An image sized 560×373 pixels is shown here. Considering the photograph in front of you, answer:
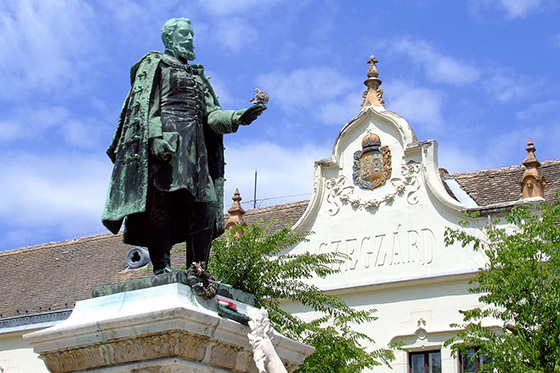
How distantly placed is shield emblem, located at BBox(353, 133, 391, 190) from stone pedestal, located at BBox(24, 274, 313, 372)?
684 inches

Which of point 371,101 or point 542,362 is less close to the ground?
point 371,101

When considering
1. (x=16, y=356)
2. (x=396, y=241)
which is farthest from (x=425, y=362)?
(x=16, y=356)

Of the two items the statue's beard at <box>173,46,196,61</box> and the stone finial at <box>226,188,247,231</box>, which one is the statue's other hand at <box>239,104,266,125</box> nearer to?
the statue's beard at <box>173,46,196,61</box>

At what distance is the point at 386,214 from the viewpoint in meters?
23.3

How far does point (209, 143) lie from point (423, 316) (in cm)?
1585

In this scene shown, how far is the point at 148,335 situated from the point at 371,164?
18.2m

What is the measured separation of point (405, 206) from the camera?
2323 centimetres

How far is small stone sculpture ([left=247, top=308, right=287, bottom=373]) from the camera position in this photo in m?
6.02

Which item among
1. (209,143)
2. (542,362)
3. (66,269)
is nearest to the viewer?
(209,143)

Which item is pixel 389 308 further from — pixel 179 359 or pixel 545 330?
pixel 179 359

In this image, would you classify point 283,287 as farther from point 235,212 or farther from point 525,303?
point 235,212

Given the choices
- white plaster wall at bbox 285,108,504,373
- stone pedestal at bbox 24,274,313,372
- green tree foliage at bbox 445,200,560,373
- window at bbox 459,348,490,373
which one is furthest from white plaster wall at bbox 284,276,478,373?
stone pedestal at bbox 24,274,313,372

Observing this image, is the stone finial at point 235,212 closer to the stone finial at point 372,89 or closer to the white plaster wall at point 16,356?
the stone finial at point 372,89

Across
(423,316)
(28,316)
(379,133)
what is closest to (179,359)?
(423,316)
